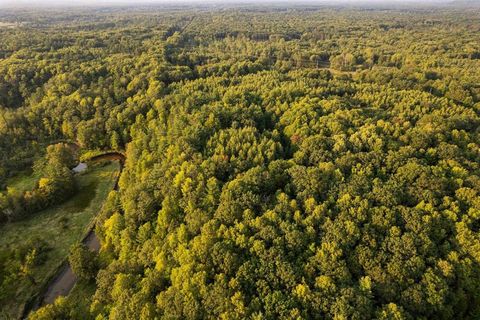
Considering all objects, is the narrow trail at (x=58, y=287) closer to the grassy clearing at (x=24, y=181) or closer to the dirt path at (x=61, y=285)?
the dirt path at (x=61, y=285)

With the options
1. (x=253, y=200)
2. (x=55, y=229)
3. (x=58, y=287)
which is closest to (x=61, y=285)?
(x=58, y=287)

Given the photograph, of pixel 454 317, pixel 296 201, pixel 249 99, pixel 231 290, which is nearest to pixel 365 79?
pixel 249 99

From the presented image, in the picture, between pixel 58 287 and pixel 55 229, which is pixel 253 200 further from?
pixel 55 229

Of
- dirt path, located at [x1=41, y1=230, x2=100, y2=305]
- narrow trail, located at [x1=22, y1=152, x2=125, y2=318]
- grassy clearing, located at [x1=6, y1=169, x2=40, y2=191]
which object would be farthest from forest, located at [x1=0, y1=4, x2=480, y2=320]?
dirt path, located at [x1=41, y1=230, x2=100, y2=305]

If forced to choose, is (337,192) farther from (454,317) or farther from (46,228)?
(46,228)

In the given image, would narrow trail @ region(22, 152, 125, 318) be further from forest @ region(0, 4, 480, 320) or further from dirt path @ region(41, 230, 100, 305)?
forest @ region(0, 4, 480, 320)

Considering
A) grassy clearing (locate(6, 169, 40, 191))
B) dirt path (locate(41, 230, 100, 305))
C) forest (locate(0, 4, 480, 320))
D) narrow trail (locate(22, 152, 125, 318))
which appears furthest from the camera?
grassy clearing (locate(6, 169, 40, 191))
